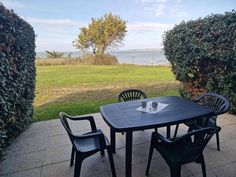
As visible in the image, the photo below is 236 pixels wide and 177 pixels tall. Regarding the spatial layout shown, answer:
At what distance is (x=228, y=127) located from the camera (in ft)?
12.2

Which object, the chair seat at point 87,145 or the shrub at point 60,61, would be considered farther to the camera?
the shrub at point 60,61

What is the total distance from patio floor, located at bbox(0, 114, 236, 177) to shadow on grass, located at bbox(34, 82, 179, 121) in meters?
1.37

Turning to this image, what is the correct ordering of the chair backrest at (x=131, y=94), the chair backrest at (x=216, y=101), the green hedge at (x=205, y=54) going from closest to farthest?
1. the chair backrest at (x=216, y=101)
2. the chair backrest at (x=131, y=94)
3. the green hedge at (x=205, y=54)

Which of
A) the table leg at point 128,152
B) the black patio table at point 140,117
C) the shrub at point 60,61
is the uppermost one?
the shrub at point 60,61

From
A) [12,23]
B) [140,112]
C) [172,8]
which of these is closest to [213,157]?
[140,112]

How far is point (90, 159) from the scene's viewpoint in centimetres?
277

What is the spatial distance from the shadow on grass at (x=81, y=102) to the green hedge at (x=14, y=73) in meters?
0.87

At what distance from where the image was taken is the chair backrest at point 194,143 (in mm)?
1821

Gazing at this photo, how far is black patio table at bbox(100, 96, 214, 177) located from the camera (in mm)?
2127

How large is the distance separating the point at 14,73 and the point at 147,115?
2.16 metres

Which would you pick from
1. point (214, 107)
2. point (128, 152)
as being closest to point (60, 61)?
point (214, 107)

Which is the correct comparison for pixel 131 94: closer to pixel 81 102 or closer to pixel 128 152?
pixel 128 152

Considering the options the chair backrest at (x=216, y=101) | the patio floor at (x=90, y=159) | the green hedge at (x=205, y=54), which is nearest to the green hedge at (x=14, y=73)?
the patio floor at (x=90, y=159)

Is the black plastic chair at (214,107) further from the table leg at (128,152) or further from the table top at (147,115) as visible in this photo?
the table leg at (128,152)
